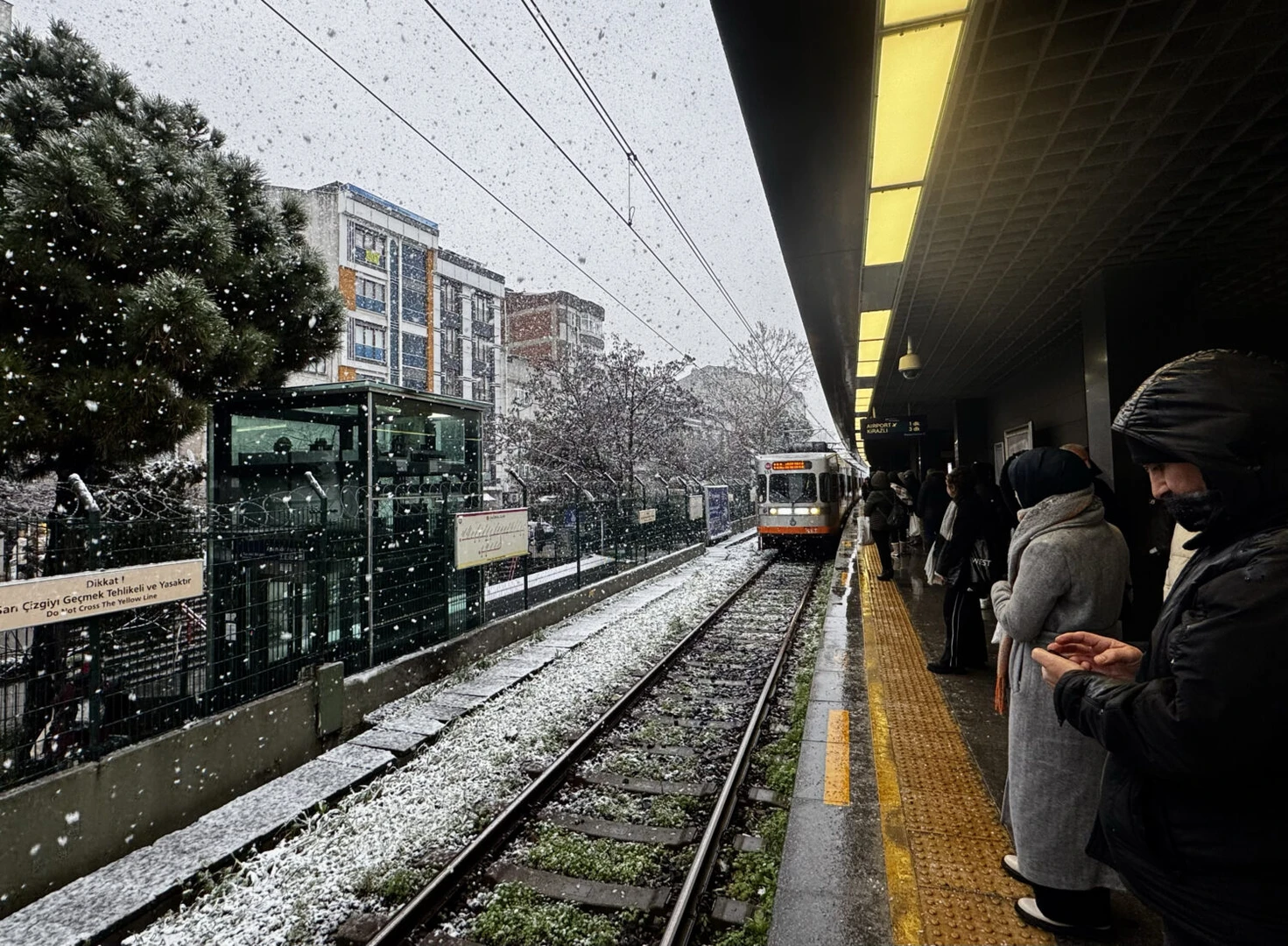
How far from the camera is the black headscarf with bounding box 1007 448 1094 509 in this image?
2410 mm

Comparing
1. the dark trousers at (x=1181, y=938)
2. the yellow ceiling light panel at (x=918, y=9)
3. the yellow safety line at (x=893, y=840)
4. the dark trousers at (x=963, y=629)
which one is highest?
the yellow ceiling light panel at (x=918, y=9)

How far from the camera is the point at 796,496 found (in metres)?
15.8

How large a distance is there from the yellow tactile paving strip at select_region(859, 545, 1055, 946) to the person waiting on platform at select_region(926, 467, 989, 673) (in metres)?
0.42

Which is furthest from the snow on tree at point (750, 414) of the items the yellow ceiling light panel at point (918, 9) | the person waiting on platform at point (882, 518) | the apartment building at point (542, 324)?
the yellow ceiling light panel at point (918, 9)

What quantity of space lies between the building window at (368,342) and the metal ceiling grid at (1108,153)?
30451 millimetres

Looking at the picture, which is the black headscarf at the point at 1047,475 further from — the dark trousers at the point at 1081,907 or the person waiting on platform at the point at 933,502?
the person waiting on platform at the point at 933,502

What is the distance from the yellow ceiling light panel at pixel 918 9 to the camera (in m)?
2.73

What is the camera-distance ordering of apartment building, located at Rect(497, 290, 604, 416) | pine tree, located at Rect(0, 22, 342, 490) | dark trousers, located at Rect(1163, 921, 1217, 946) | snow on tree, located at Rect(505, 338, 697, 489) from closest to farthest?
dark trousers, located at Rect(1163, 921, 1217, 946) → pine tree, located at Rect(0, 22, 342, 490) → snow on tree, located at Rect(505, 338, 697, 489) → apartment building, located at Rect(497, 290, 604, 416)

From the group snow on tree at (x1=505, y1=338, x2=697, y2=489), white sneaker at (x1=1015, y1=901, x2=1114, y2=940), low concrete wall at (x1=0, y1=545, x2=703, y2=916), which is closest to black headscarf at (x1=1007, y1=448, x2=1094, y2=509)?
white sneaker at (x1=1015, y1=901, x2=1114, y2=940)

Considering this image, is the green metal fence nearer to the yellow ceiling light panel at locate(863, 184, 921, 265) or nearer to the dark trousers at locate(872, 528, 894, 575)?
the yellow ceiling light panel at locate(863, 184, 921, 265)

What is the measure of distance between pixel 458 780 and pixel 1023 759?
11.4ft

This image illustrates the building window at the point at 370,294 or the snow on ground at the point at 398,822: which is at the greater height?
the building window at the point at 370,294

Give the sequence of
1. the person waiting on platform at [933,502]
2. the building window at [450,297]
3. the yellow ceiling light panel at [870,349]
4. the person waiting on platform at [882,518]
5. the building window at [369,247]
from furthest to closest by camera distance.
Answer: the building window at [450,297]
the building window at [369,247]
the person waiting on platform at [882,518]
the yellow ceiling light panel at [870,349]
the person waiting on platform at [933,502]

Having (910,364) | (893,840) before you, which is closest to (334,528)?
(893,840)
